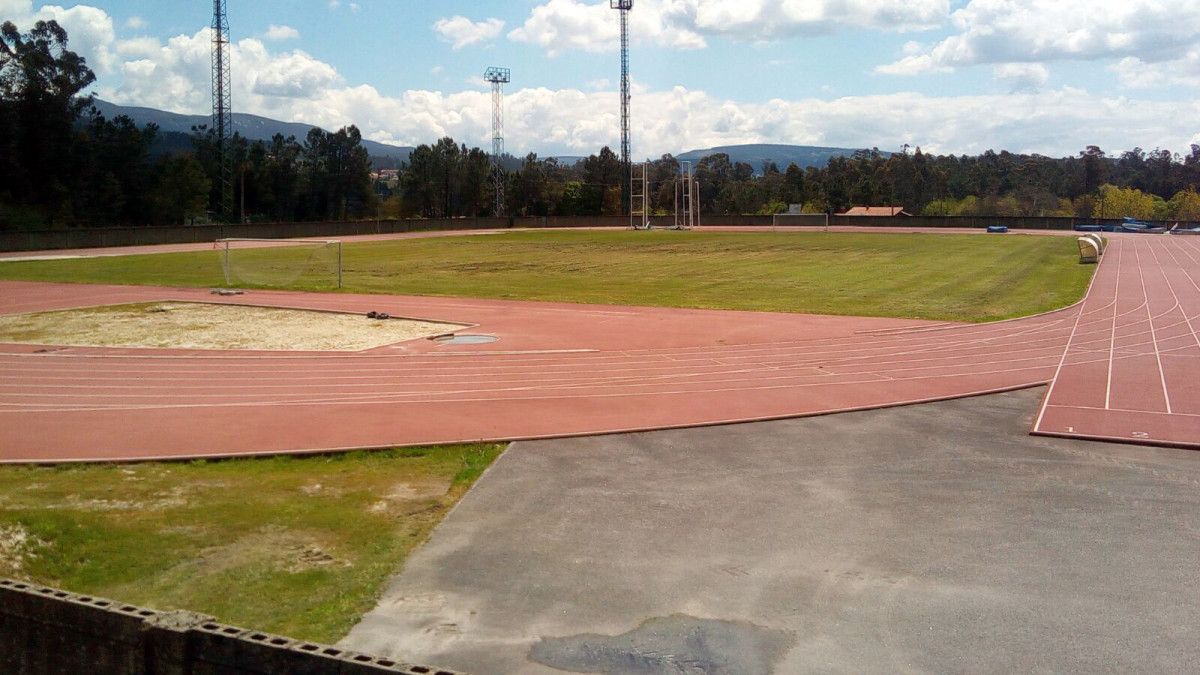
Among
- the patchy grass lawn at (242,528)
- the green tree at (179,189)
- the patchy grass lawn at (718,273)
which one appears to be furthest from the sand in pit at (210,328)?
A: the green tree at (179,189)

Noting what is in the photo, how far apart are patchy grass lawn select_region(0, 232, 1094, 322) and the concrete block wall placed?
23372 mm

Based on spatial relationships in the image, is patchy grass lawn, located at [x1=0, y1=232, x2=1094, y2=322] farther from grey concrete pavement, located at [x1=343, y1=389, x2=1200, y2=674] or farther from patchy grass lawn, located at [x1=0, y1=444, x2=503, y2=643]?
patchy grass lawn, located at [x1=0, y1=444, x2=503, y2=643]

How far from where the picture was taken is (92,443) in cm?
1262

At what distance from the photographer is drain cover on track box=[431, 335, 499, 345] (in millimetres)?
20828

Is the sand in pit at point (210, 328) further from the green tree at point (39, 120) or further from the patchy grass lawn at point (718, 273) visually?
the green tree at point (39, 120)

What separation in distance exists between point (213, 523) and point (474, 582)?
9.49 ft

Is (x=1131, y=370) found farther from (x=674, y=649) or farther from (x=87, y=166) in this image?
(x=87, y=166)

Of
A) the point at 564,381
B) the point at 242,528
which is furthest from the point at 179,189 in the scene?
the point at 242,528

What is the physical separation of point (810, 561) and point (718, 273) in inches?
1284

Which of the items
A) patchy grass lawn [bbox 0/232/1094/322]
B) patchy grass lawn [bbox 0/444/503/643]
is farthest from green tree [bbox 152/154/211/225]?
patchy grass lawn [bbox 0/444/503/643]

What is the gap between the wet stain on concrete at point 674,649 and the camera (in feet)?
21.9

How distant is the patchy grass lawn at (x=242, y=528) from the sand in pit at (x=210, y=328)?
8.79m

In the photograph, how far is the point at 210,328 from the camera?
22891 mm

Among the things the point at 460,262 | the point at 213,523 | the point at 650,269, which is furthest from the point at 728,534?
the point at 460,262
